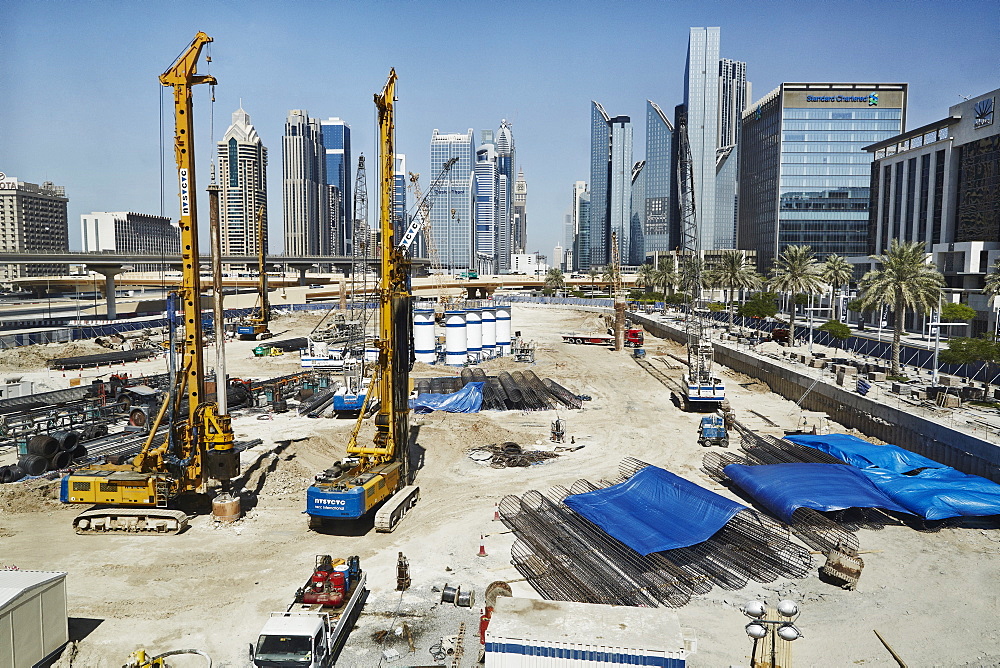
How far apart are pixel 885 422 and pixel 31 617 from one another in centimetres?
3525

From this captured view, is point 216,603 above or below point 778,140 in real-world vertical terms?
below

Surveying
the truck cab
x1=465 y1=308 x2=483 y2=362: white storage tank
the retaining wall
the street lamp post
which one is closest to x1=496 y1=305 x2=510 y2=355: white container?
x1=465 y1=308 x2=483 y2=362: white storage tank

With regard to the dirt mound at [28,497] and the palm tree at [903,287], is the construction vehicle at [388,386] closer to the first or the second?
the dirt mound at [28,497]

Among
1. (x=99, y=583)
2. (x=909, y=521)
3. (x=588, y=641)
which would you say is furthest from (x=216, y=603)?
(x=909, y=521)

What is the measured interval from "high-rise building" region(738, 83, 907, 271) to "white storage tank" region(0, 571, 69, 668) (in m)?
138

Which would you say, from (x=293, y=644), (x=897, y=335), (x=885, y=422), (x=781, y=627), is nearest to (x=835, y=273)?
(x=897, y=335)

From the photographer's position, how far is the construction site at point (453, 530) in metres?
15.0

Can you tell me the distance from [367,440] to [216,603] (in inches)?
A: 693

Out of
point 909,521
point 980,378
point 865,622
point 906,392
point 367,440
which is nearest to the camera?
point 865,622

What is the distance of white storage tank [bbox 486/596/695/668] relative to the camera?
1220 cm

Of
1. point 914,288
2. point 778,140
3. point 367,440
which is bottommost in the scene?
point 367,440

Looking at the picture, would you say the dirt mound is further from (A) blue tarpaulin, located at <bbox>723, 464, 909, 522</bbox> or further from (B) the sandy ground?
(A) blue tarpaulin, located at <bbox>723, 464, 909, 522</bbox>

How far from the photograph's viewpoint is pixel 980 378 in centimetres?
4034

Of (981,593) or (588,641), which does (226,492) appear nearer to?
(588,641)
